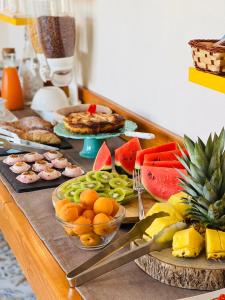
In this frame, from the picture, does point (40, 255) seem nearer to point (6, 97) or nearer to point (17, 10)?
point (6, 97)

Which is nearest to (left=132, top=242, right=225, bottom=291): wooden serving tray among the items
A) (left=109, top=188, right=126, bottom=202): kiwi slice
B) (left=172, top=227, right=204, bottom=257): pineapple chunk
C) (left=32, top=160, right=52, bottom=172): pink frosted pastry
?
(left=172, top=227, right=204, bottom=257): pineapple chunk

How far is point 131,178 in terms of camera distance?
1.44 metres

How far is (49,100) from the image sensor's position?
210cm

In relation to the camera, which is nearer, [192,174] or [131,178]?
[192,174]

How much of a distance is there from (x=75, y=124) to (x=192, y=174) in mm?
705

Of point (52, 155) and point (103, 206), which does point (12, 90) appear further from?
A: point (103, 206)

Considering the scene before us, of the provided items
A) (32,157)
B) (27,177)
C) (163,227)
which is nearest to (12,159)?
(32,157)

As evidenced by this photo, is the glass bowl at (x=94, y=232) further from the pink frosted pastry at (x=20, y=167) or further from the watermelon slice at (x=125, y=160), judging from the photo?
the pink frosted pastry at (x=20, y=167)

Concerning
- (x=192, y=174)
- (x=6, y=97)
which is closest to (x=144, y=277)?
(x=192, y=174)

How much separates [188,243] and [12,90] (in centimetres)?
152

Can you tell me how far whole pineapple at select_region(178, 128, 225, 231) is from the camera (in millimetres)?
999

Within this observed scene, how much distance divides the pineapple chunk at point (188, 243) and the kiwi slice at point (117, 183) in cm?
35

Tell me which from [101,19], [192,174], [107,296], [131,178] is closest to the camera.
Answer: [107,296]

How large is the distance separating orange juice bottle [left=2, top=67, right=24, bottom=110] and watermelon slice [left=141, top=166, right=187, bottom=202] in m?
1.16
